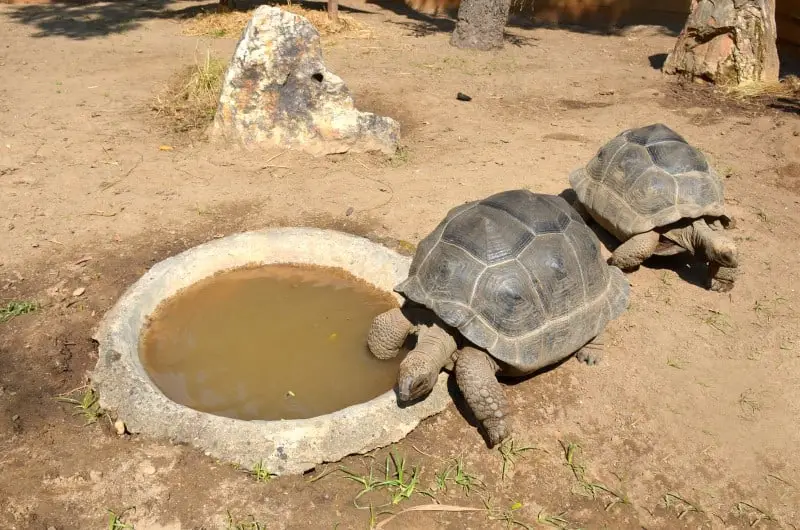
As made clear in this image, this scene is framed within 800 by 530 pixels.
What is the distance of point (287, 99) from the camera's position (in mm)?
5730

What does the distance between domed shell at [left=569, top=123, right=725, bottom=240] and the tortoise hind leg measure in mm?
60

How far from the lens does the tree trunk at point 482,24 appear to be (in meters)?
9.47

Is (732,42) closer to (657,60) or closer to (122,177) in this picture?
(657,60)

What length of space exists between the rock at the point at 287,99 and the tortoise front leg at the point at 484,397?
129 inches

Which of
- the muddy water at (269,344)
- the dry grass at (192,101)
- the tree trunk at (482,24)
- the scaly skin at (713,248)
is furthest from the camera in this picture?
the tree trunk at (482,24)

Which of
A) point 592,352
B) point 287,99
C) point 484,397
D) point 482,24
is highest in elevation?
point 482,24

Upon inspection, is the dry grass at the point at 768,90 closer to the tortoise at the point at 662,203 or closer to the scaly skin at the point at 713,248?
the tortoise at the point at 662,203

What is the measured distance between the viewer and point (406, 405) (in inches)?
119

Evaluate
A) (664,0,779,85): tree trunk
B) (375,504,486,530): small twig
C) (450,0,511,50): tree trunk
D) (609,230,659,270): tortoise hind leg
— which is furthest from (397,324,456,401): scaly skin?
(450,0,511,50): tree trunk

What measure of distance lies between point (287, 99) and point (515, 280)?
3.53m

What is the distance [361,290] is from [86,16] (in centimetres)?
972

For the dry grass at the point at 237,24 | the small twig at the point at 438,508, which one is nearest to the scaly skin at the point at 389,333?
the small twig at the point at 438,508

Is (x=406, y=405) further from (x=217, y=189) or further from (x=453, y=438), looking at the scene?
(x=217, y=189)

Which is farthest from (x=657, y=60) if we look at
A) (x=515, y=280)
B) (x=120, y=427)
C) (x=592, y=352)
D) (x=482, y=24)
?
(x=120, y=427)
